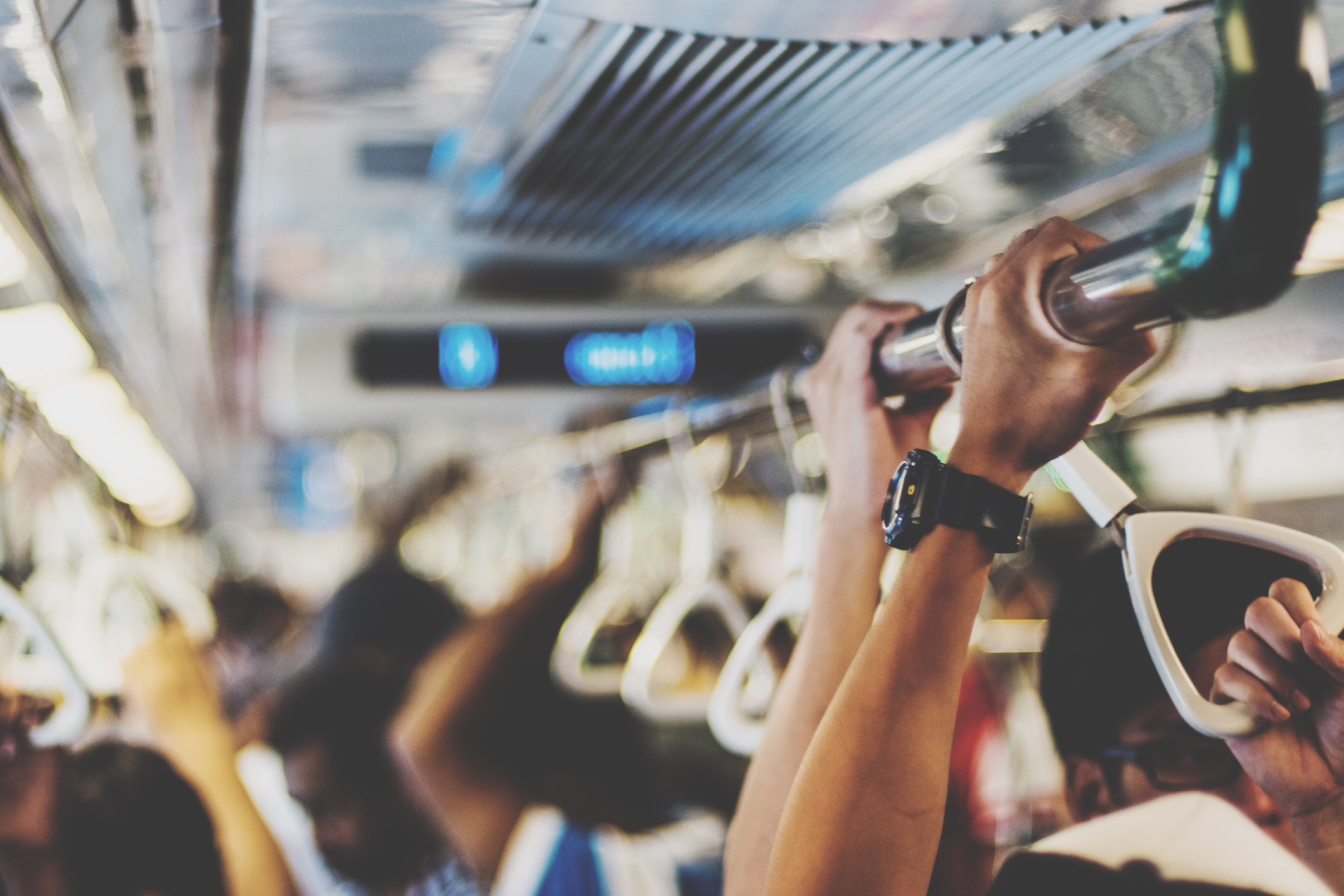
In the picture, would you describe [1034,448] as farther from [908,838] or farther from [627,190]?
[627,190]

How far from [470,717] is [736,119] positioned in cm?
151

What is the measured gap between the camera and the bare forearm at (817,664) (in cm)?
81

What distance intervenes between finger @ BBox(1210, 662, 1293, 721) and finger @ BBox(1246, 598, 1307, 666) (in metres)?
0.03

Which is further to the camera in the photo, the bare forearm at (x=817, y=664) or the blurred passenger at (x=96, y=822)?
the blurred passenger at (x=96, y=822)

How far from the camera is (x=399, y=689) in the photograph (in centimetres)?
258

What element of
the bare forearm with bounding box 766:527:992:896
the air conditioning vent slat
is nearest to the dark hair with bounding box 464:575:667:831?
the air conditioning vent slat

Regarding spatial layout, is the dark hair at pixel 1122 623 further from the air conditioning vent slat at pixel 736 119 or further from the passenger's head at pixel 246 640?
the passenger's head at pixel 246 640

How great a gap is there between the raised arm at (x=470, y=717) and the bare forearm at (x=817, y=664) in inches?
47.0

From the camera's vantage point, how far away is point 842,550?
83cm

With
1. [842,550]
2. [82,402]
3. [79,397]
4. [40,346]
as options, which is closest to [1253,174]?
[842,550]

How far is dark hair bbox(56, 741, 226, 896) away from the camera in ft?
4.48

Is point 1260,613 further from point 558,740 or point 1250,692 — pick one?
point 558,740

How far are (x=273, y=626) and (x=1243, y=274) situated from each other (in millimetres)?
5074

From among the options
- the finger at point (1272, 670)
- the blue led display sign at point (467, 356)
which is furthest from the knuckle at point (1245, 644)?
the blue led display sign at point (467, 356)
